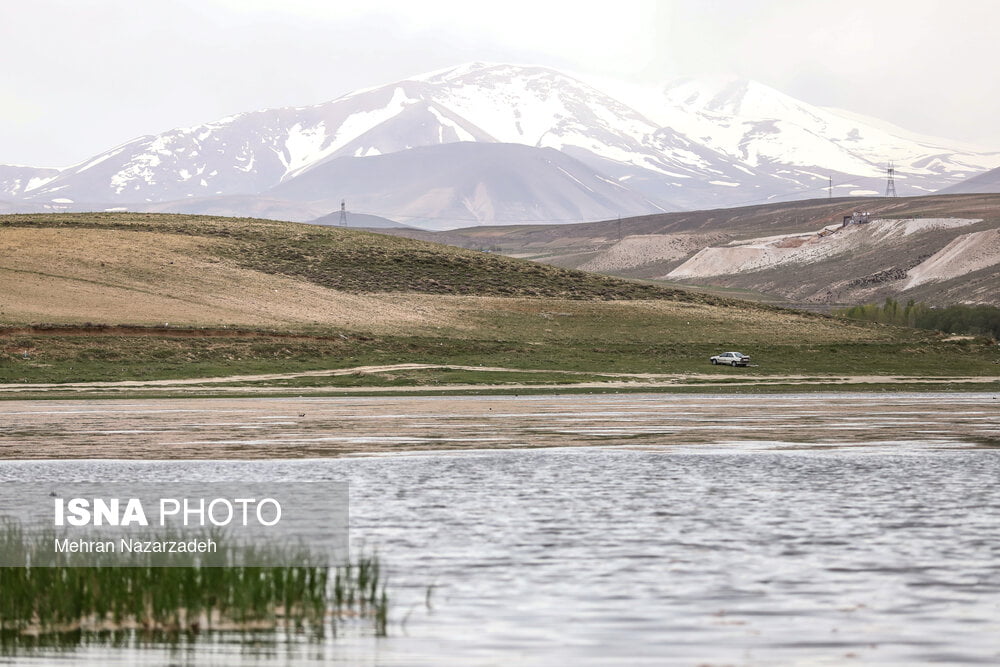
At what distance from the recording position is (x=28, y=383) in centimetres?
6200

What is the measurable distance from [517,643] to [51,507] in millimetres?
12319

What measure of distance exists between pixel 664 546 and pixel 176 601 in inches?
288

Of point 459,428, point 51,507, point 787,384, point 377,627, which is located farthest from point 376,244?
point 377,627

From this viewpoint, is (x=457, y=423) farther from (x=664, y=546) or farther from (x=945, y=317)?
(x=945, y=317)

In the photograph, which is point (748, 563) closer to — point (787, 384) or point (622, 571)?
point (622, 571)

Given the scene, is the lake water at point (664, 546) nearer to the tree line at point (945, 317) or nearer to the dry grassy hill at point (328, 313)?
the dry grassy hill at point (328, 313)

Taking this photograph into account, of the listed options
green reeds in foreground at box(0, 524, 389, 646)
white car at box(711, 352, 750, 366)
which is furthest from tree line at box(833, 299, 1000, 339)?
green reeds in foreground at box(0, 524, 389, 646)

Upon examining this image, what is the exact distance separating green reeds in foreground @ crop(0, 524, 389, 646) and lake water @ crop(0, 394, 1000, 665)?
589mm

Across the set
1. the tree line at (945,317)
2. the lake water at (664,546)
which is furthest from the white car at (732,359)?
the tree line at (945,317)

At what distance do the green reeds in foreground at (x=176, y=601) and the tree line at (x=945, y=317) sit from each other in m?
120

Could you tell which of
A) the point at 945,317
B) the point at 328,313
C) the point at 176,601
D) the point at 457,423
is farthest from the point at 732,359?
the point at 945,317

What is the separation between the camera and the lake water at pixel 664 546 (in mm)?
13945

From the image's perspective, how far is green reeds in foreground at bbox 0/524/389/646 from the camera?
14.7 meters

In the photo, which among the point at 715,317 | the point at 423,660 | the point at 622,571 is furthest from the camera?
the point at 715,317
